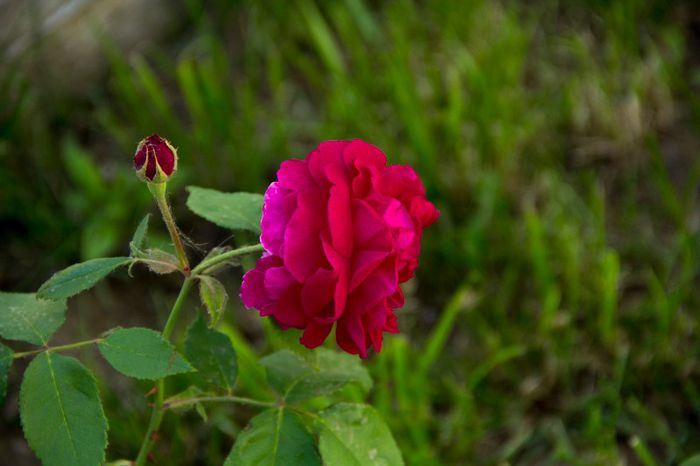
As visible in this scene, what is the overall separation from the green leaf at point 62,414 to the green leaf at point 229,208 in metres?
0.20

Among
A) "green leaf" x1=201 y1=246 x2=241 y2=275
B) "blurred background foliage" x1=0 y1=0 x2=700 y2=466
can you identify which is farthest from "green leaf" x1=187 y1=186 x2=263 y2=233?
"blurred background foliage" x1=0 y1=0 x2=700 y2=466

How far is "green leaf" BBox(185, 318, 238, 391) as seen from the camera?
963mm

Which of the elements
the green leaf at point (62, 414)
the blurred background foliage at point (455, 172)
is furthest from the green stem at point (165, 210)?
the blurred background foliage at point (455, 172)

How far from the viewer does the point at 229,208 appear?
3.06 ft

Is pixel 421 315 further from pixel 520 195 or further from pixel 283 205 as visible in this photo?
pixel 283 205

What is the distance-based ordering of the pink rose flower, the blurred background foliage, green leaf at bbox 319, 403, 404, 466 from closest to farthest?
1. the pink rose flower
2. green leaf at bbox 319, 403, 404, 466
3. the blurred background foliage

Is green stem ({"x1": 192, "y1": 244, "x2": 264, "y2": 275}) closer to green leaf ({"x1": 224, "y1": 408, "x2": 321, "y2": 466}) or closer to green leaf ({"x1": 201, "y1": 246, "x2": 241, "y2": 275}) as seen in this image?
green leaf ({"x1": 201, "y1": 246, "x2": 241, "y2": 275})

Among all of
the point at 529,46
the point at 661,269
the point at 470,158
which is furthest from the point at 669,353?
the point at 529,46

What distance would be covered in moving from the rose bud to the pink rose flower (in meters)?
0.10

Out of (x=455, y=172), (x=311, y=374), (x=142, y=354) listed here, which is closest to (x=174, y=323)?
(x=142, y=354)

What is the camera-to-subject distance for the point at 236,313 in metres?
1.83

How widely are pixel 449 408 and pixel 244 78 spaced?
1.06 meters

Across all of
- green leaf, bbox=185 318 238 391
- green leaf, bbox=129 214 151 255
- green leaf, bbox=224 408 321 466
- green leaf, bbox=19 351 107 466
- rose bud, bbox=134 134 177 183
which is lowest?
green leaf, bbox=224 408 321 466

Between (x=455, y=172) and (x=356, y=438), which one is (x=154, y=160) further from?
(x=455, y=172)
